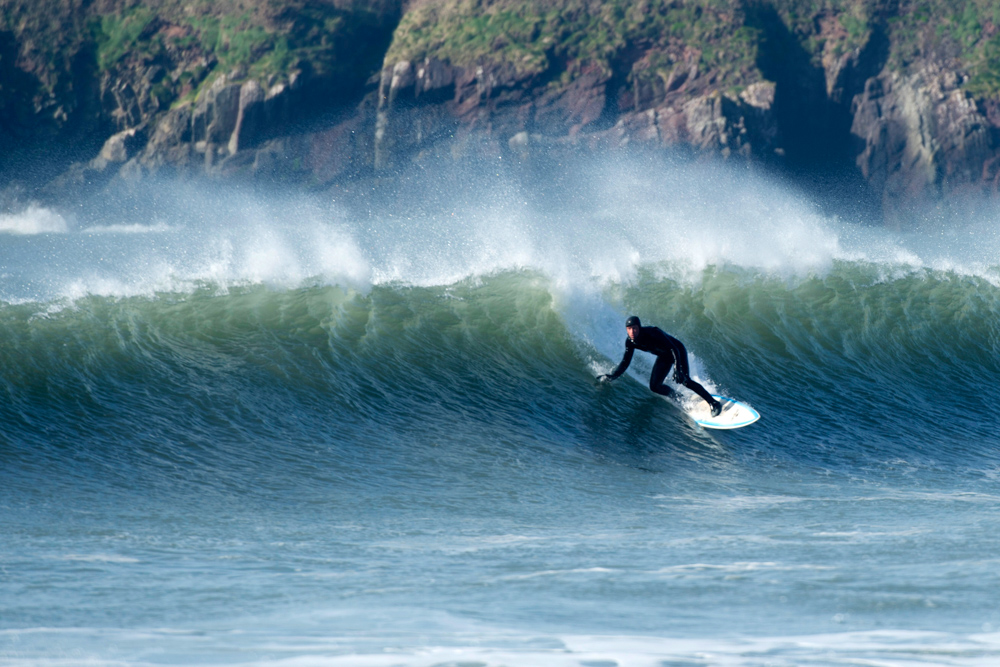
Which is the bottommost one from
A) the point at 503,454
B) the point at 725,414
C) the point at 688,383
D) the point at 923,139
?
the point at 503,454

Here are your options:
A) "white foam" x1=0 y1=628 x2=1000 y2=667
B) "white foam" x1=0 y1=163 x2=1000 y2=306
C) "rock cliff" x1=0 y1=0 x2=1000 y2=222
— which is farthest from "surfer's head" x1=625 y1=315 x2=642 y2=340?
"rock cliff" x1=0 y1=0 x2=1000 y2=222

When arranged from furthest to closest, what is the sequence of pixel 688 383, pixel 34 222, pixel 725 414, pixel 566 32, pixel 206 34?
pixel 206 34, pixel 566 32, pixel 34 222, pixel 725 414, pixel 688 383

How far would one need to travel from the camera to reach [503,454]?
871 centimetres

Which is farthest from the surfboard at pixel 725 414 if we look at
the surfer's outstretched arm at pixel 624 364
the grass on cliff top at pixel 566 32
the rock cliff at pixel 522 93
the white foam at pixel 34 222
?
the grass on cliff top at pixel 566 32

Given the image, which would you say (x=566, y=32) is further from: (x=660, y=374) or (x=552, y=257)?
(x=660, y=374)

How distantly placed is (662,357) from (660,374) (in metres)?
0.17

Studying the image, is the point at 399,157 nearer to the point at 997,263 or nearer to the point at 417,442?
the point at 997,263

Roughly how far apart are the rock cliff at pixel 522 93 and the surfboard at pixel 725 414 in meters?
56.8

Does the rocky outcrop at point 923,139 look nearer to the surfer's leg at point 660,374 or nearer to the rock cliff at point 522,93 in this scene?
the rock cliff at point 522,93

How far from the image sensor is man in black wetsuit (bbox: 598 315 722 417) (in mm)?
9383

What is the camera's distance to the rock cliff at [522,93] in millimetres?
66688

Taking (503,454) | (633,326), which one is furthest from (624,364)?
(503,454)

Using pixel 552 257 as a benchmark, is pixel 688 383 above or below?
below

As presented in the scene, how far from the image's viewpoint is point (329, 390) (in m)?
9.99
